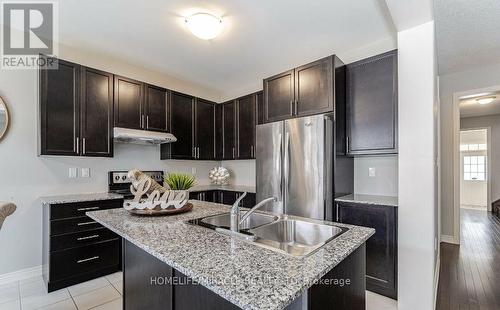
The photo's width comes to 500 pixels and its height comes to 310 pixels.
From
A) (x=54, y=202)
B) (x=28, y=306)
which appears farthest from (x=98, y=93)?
(x=28, y=306)

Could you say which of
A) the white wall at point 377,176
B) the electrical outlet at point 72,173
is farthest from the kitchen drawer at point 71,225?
the white wall at point 377,176

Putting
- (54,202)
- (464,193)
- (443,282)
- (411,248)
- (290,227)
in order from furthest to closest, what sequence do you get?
1. (464,193)
2. (443,282)
3. (54,202)
4. (411,248)
5. (290,227)

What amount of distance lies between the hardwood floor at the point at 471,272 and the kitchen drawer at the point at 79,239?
343cm

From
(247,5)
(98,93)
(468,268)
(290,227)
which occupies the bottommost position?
(468,268)

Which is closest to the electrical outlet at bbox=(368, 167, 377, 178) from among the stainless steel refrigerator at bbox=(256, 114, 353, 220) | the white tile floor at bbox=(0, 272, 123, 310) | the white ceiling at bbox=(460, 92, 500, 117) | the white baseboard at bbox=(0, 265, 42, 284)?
the stainless steel refrigerator at bbox=(256, 114, 353, 220)

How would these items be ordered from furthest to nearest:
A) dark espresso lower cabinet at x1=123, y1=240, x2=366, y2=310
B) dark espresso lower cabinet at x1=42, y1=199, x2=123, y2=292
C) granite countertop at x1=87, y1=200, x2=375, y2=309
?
dark espresso lower cabinet at x1=42, y1=199, x2=123, y2=292
dark espresso lower cabinet at x1=123, y1=240, x2=366, y2=310
granite countertop at x1=87, y1=200, x2=375, y2=309

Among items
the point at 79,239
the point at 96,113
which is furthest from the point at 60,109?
the point at 79,239

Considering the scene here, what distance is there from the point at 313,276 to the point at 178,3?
7.96 ft

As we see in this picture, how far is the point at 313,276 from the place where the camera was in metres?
0.79

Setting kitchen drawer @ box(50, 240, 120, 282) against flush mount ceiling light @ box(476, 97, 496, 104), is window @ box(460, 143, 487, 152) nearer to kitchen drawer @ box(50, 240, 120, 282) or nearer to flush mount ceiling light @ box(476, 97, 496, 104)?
flush mount ceiling light @ box(476, 97, 496, 104)

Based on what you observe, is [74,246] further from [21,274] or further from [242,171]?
[242,171]

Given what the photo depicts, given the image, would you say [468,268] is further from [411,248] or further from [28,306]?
[28,306]

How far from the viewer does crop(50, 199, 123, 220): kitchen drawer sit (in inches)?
95.2

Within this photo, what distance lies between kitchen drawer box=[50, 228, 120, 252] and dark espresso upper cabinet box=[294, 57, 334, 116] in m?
2.63
